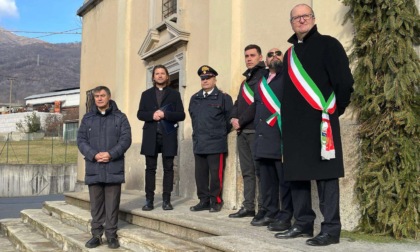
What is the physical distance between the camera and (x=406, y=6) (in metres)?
4.23

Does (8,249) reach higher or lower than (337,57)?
lower

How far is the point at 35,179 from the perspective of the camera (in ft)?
79.2

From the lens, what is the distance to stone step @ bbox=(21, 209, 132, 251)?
5642 mm

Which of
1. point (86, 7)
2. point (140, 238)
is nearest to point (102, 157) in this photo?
point (140, 238)

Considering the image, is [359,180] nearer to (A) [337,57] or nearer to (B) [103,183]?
(A) [337,57]

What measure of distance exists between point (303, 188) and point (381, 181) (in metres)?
0.79

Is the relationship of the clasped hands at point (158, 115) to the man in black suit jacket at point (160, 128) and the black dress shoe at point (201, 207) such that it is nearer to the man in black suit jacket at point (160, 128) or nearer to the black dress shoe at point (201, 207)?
the man in black suit jacket at point (160, 128)

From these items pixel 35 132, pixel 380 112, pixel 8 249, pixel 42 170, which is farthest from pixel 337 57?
pixel 35 132

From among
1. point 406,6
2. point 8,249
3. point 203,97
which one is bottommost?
point 8,249

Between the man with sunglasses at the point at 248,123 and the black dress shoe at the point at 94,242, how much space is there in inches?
60.9

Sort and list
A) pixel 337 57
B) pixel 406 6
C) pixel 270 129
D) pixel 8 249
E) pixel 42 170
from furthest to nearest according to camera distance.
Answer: pixel 42 170, pixel 8 249, pixel 270 129, pixel 406 6, pixel 337 57

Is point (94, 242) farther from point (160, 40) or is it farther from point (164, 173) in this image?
point (160, 40)

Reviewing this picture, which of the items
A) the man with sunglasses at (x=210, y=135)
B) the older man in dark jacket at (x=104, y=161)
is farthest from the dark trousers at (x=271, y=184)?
the older man in dark jacket at (x=104, y=161)

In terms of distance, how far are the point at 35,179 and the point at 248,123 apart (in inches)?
834
